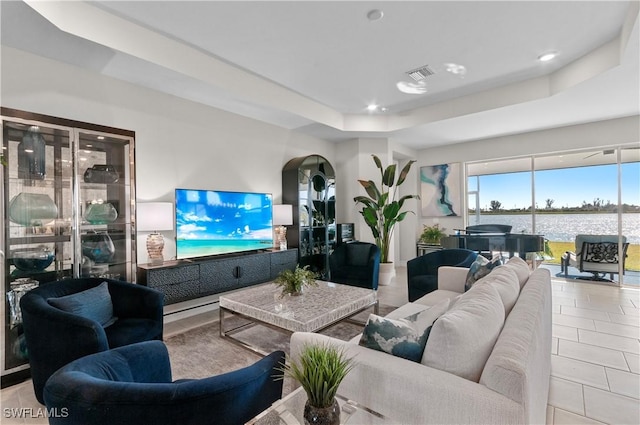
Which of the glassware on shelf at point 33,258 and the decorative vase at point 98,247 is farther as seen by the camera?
the decorative vase at point 98,247

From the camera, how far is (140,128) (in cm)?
346

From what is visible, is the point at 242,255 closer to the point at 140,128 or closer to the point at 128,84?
the point at 140,128

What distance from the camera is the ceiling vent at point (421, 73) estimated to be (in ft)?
11.9

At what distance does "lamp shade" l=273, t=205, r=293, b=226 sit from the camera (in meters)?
4.80

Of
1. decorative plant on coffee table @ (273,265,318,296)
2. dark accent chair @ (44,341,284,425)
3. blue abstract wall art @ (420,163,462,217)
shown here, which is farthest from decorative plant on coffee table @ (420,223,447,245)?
dark accent chair @ (44,341,284,425)

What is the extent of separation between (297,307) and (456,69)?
3.31 m

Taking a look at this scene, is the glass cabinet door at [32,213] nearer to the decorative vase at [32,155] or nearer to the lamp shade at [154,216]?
the decorative vase at [32,155]

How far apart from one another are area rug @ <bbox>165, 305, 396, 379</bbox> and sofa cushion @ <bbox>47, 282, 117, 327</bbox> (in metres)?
0.67

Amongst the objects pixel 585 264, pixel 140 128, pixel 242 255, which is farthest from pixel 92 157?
pixel 585 264

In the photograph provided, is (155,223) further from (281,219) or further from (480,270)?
(480,270)

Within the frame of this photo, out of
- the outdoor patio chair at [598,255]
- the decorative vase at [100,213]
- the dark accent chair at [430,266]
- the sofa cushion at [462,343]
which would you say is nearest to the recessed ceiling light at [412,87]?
the dark accent chair at [430,266]

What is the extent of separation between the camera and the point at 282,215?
4809mm

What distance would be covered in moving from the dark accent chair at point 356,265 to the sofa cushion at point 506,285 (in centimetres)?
218

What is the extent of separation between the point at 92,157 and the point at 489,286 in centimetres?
349
